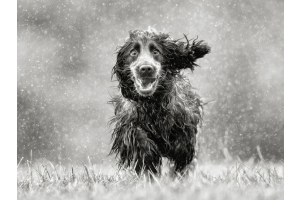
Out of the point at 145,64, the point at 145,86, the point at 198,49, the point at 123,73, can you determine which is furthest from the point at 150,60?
the point at 198,49

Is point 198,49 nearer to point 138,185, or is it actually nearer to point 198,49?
point 198,49

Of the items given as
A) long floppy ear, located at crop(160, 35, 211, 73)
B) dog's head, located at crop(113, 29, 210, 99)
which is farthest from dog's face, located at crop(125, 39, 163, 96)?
long floppy ear, located at crop(160, 35, 211, 73)

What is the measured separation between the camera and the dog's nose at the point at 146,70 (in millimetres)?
3756

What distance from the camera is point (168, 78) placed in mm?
4043

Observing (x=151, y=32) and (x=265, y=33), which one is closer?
(x=151, y=32)

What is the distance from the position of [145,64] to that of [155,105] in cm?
46

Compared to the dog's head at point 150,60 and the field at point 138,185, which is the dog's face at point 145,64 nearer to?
the dog's head at point 150,60

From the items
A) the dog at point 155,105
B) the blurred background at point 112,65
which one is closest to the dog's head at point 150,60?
the dog at point 155,105

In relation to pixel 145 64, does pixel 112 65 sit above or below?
above

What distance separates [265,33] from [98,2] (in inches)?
72.8

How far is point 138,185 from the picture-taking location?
3266mm

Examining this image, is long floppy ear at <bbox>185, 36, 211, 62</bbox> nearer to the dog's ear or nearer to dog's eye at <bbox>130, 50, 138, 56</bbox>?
the dog's ear

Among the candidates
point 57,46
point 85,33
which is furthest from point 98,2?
point 57,46

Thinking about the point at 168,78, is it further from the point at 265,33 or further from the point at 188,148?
the point at 265,33
